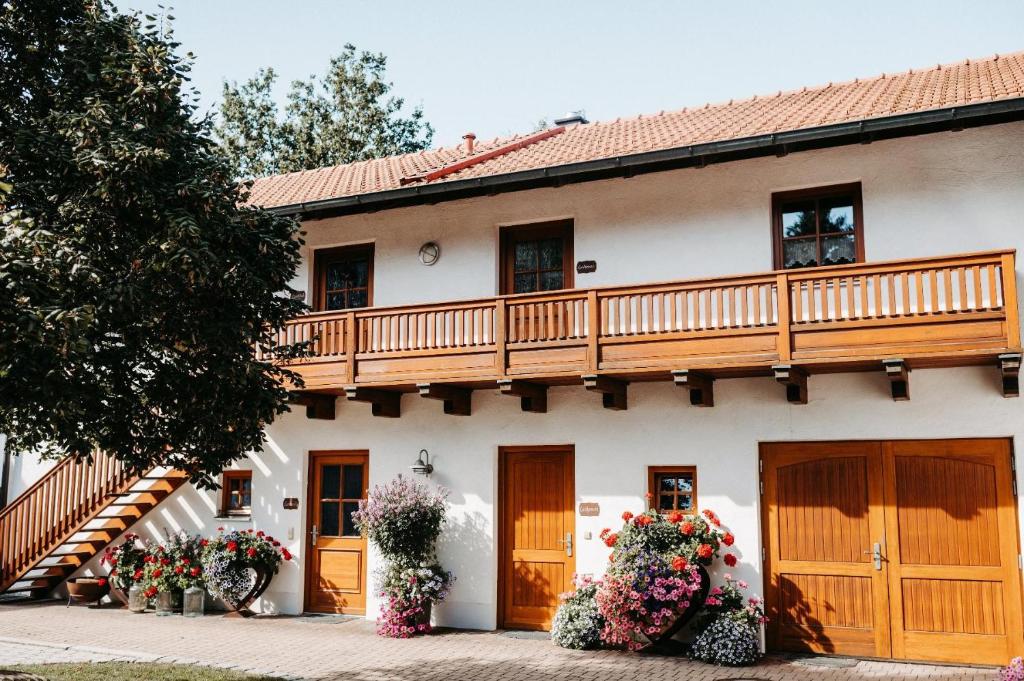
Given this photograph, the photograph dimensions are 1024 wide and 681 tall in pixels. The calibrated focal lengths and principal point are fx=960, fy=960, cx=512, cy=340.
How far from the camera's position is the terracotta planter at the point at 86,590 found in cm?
1514

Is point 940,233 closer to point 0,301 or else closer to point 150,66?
point 150,66

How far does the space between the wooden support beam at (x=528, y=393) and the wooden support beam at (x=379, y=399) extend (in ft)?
6.38

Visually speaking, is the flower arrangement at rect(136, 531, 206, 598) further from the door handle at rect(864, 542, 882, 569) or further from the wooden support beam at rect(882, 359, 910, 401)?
the wooden support beam at rect(882, 359, 910, 401)

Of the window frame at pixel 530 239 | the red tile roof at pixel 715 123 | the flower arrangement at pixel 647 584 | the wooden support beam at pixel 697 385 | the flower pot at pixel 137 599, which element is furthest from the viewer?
the flower pot at pixel 137 599

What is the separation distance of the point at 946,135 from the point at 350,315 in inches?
318

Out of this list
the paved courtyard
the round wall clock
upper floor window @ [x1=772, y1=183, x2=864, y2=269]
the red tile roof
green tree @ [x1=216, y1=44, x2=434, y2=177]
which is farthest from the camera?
green tree @ [x1=216, y1=44, x2=434, y2=177]

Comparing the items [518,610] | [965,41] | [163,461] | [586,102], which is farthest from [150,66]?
[586,102]

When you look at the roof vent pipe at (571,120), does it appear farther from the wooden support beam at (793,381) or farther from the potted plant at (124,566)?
the potted plant at (124,566)

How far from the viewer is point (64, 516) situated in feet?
50.9

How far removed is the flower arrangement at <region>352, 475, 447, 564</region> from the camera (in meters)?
12.8

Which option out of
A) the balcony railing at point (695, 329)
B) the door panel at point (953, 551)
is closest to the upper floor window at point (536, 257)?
the balcony railing at point (695, 329)

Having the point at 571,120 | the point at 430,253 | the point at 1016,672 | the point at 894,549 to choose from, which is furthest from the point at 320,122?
the point at 1016,672

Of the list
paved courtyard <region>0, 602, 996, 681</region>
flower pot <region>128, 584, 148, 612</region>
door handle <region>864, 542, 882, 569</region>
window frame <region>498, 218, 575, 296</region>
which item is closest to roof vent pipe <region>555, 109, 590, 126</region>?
window frame <region>498, 218, 575, 296</region>

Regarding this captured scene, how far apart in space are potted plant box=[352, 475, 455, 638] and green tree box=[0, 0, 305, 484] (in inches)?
175
